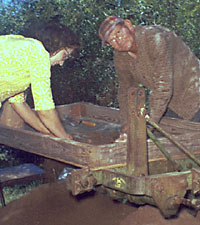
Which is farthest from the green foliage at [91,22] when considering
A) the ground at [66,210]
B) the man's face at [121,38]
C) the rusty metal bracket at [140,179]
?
the rusty metal bracket at [140,179]

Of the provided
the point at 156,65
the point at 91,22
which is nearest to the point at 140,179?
the point at 156,65

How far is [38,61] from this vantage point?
13.3 feet

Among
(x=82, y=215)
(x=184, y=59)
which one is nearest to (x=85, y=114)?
(x=82, y=215)

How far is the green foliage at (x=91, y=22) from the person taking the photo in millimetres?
8438

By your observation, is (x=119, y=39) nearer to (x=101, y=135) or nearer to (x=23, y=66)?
(x=23, y=66)

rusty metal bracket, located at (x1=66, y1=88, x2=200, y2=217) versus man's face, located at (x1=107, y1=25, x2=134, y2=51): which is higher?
man's face, located at (x1=107, y1=25, x2=134, y2=51)

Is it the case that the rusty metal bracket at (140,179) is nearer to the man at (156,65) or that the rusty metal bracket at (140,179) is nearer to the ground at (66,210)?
the man at (156,65)

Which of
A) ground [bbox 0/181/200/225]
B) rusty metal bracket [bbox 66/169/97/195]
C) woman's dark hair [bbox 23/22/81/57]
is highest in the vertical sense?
woman's dark hair [bbox 23/22/81/57]

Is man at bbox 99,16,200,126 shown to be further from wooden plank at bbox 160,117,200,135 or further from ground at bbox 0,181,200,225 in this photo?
ground at bbox 0,181,200,225

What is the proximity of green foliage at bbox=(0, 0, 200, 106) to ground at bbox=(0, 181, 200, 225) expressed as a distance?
10.1 feet

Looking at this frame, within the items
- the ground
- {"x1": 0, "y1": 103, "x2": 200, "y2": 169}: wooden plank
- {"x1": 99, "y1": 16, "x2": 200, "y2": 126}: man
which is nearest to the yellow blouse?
{"x1": 0, "y1": 103, "x2": 200, "y2": 169}: wooden plank

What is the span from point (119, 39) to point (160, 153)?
4.16ft

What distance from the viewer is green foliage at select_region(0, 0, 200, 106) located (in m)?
8.44

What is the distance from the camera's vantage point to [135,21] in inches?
327
